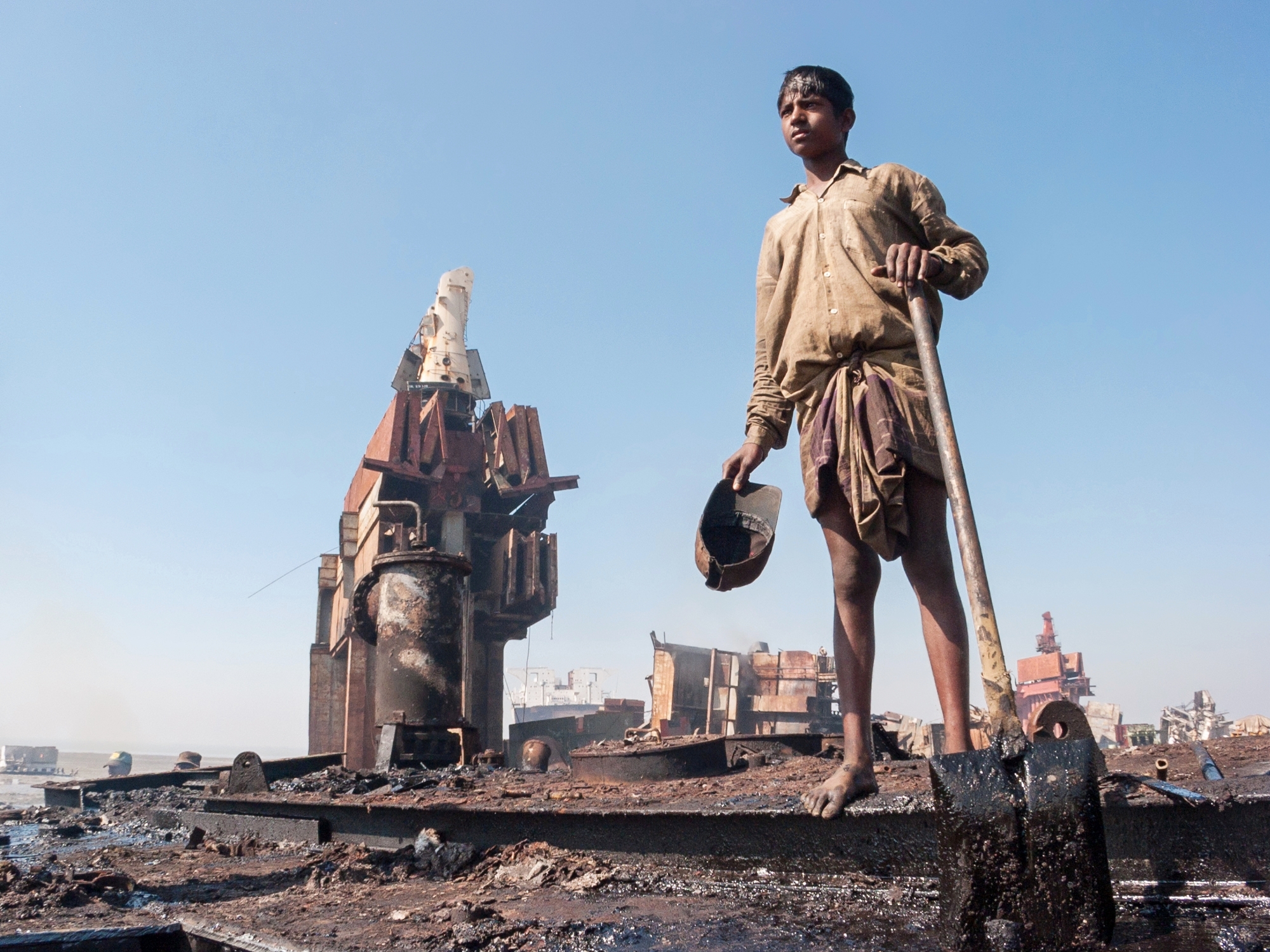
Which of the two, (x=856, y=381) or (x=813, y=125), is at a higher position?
(x=813, y=125)

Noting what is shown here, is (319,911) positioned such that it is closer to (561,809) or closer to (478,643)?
(561,809)

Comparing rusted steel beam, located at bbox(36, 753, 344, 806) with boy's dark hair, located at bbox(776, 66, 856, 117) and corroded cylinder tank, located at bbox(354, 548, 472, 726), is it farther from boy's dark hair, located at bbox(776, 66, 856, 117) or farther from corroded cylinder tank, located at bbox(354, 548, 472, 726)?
boy's dark hair, located at bbox(776, 66, 856, 117)

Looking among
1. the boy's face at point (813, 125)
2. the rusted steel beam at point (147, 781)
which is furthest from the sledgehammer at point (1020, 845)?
the rusted steel beam at point (147, 781)

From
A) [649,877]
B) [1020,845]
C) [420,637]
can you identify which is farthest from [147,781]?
[1020,845]

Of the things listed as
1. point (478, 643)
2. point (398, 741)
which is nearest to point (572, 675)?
point (478, 643)

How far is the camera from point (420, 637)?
8820mm

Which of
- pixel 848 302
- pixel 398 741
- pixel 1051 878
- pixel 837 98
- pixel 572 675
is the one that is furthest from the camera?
pixel 572 675

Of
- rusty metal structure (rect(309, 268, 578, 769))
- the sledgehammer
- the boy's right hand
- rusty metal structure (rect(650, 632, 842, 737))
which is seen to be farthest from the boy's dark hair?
rusty metal structure (rect(650, 632, 842, 737))

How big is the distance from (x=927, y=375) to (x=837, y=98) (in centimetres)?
103

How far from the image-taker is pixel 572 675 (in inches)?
4491

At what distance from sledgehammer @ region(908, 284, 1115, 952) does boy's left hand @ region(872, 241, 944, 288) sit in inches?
43.2

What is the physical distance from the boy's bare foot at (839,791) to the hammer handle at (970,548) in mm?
477

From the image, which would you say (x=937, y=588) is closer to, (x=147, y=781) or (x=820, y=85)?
(x=820, y=85)

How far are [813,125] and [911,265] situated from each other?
2.09 ft
